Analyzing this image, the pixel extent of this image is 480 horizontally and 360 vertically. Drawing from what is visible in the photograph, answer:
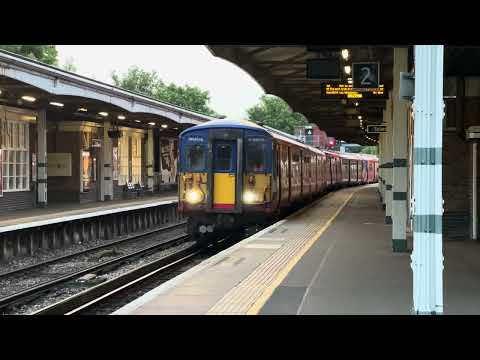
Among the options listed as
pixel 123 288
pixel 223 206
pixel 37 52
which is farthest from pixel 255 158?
pixel 37 52

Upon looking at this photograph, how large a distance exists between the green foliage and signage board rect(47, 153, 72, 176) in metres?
34.2

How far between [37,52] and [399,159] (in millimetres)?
48384

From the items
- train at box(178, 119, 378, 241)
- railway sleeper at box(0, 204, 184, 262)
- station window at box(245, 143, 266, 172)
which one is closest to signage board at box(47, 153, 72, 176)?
railway sleeper at box(0, 204, 184, 262)

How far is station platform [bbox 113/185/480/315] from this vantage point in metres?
7.08

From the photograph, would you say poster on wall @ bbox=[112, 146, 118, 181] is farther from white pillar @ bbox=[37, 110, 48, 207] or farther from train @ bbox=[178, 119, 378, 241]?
train @ bbox=[178, 119, 378, 241]

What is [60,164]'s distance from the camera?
86.0 ft

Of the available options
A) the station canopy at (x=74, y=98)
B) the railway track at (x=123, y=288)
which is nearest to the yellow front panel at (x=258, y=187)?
the railway track at (x=123, y=288)

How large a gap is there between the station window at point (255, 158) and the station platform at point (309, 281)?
1.86 metres

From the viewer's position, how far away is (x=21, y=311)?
32.4 feet

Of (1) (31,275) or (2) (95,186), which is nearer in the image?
(1) (31,275)

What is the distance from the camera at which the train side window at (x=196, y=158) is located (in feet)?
51.4
